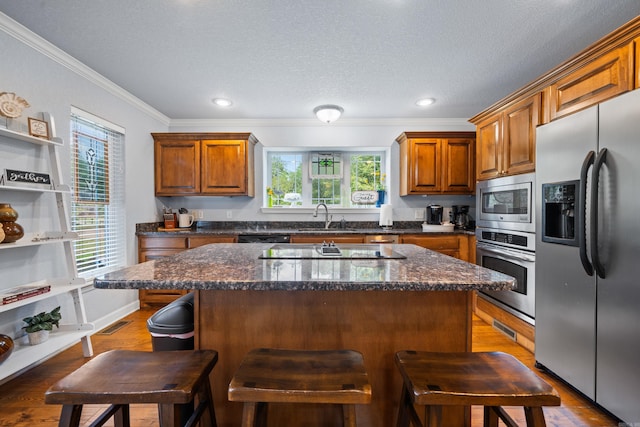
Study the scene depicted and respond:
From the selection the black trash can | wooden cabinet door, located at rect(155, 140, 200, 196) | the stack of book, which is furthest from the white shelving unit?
wooden cabinet door, located at rect(155, 140, 200, 196)

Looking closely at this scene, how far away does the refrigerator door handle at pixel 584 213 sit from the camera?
5.17ft

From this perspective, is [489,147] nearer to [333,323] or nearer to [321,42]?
[321,42]

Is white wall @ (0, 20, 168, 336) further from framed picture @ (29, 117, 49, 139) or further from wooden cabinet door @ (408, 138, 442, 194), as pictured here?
wooden cabinet door @ (408, 138, 442, 194)

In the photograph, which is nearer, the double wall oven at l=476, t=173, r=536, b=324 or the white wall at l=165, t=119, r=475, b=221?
the double wall oven at l=476, t=173, r=536, b=324

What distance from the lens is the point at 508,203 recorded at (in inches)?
99.4

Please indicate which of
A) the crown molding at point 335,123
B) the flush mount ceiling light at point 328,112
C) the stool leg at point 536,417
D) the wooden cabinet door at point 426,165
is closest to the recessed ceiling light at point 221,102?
the crown molding at point 335,123

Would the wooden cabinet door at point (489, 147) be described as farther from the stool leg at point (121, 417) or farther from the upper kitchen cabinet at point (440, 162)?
the stool leg at point (121, 417)

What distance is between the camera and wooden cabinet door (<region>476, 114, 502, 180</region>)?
2.72 meters

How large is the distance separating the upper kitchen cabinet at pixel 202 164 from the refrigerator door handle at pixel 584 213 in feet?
10.3

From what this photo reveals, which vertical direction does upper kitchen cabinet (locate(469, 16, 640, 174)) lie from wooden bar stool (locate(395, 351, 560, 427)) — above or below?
above

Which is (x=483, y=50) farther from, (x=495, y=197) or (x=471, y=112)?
(x=471, y=112)

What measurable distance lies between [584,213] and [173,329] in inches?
85.8

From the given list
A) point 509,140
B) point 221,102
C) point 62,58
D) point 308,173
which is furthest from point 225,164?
point 509,140

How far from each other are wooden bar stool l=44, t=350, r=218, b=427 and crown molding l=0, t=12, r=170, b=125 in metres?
2.33
